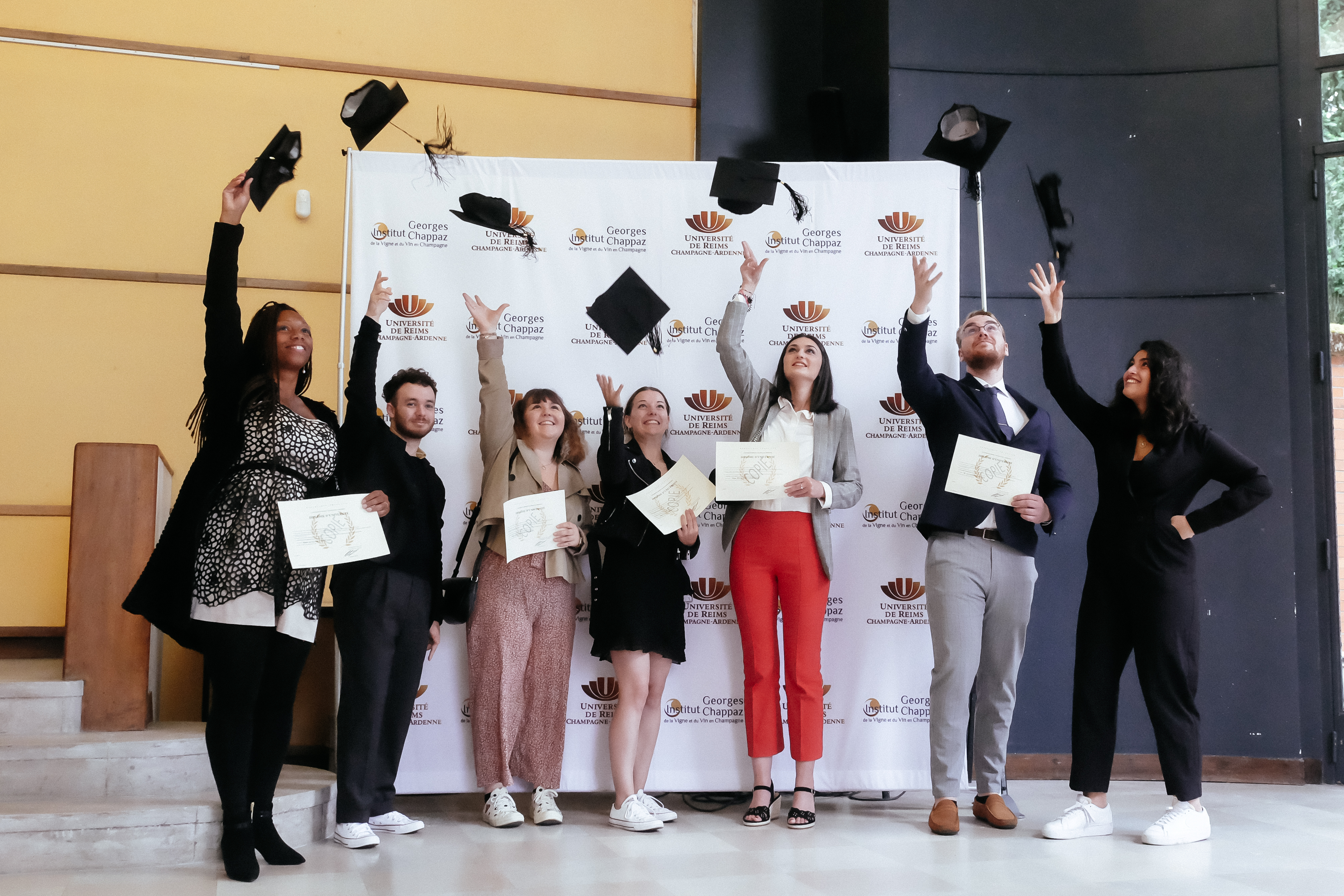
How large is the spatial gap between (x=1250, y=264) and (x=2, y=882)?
16.4 feet

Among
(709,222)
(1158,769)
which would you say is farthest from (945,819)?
(709,222)

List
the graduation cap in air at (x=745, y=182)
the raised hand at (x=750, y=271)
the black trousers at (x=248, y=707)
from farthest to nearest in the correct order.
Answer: the graduation cap in air at (x=745, y=182) < the raised hand at (x=750, y=271) < the black trousers at (x=248, y=707)

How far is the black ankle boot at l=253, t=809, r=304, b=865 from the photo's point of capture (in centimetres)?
267

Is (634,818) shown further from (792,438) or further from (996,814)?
(792,438)

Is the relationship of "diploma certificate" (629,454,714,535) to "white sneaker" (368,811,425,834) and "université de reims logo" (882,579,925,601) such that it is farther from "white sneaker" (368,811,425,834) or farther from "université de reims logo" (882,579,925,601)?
"white sneaker" (368,811,425,834)

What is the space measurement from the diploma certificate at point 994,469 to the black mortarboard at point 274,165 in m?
2.26

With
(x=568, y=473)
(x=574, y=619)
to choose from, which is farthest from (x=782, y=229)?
(x=574, y=619)

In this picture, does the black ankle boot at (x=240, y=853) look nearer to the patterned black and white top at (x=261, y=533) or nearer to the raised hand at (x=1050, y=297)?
the patterned black and white top at (x=261, y=533)

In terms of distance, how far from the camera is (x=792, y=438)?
3527 mm

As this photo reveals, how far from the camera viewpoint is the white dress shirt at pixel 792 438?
3.44 m

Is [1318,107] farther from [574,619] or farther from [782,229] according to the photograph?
[574,619]

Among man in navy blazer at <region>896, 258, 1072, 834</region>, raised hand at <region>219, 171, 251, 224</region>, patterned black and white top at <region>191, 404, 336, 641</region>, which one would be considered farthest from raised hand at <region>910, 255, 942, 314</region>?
raised hand at <region>219, 171, 251, 224</region>

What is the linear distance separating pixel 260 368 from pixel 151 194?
2390mm

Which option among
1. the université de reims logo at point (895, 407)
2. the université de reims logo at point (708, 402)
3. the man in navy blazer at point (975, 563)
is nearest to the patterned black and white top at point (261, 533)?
the université de reims logo at point (708, 402)
